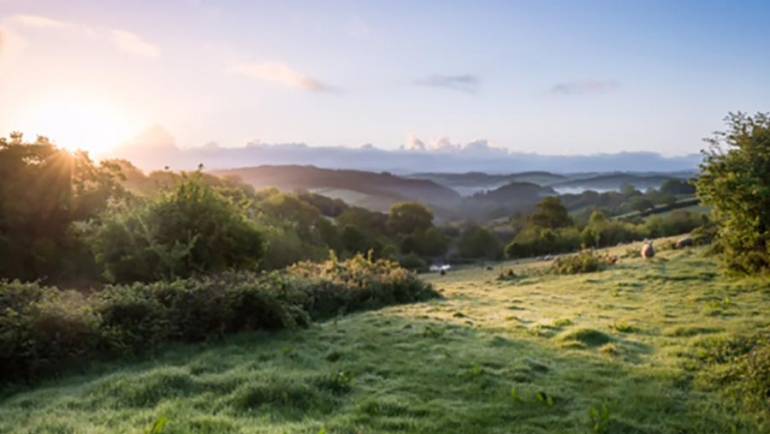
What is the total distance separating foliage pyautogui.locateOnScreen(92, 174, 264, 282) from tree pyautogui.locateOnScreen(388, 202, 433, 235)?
60366 millimetres

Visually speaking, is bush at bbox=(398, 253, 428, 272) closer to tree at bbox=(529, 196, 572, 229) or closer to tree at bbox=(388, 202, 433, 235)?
tree at bbox=(388, 202, 433, 235)

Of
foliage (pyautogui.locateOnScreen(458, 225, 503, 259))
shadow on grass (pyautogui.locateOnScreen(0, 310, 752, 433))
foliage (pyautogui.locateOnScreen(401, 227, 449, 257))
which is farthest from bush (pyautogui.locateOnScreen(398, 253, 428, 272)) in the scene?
shadow on grass (pyautogui.locateOnScreen(0, 310, 752, 433))

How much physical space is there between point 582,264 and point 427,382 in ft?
70.7

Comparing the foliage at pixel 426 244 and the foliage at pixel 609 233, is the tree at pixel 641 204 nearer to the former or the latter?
the foliage at pixel 609 233

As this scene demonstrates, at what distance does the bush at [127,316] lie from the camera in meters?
10.4

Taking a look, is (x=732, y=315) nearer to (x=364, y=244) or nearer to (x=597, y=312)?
(x=597, y=312)

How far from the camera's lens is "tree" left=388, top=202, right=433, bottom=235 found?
82750 millimetres

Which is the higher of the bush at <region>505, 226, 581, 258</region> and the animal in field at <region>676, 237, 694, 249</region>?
the animal in field at <region>676, 237, 694, 249</region>

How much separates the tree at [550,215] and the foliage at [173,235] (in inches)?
2357

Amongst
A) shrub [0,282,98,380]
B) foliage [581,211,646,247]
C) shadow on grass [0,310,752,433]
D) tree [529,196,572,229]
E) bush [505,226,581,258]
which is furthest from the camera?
tree [529,196,572,229]

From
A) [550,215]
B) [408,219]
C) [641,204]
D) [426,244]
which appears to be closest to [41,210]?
[426,244]

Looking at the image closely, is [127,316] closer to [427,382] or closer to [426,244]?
[427,382]

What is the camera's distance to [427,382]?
29.6 feet

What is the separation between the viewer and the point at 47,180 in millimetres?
32094
